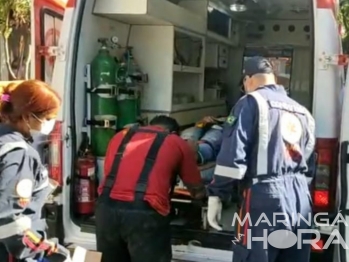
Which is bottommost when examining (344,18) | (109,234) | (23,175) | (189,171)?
(109,234)

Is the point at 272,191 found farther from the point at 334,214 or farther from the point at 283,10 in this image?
the point at 283,10

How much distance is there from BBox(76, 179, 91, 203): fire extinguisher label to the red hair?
145 cm

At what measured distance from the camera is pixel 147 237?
3281 mm

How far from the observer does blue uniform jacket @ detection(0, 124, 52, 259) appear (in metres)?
2.42

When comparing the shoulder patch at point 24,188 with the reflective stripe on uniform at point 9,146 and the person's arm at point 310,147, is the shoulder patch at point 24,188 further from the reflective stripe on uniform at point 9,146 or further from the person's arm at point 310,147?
the person's arm at point 310,147

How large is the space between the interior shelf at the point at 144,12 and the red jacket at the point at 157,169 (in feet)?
4.10

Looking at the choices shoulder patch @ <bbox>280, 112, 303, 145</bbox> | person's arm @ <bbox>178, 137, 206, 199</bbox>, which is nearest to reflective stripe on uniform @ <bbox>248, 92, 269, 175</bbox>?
shoulder patch @ <bbox>280, 112, 303, 145</bbox>

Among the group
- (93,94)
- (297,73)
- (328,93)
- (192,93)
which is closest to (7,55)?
(192,93)

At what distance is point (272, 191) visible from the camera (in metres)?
3.01

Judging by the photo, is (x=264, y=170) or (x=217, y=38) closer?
(x=264, y=170)

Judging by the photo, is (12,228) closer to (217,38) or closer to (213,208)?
(213,208)

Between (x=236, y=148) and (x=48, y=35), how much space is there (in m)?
1.68

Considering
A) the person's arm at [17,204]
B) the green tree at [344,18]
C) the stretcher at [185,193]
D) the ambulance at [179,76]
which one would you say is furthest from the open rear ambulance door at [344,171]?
the green tree at [344,18]

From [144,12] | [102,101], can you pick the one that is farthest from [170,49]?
[102,101]
